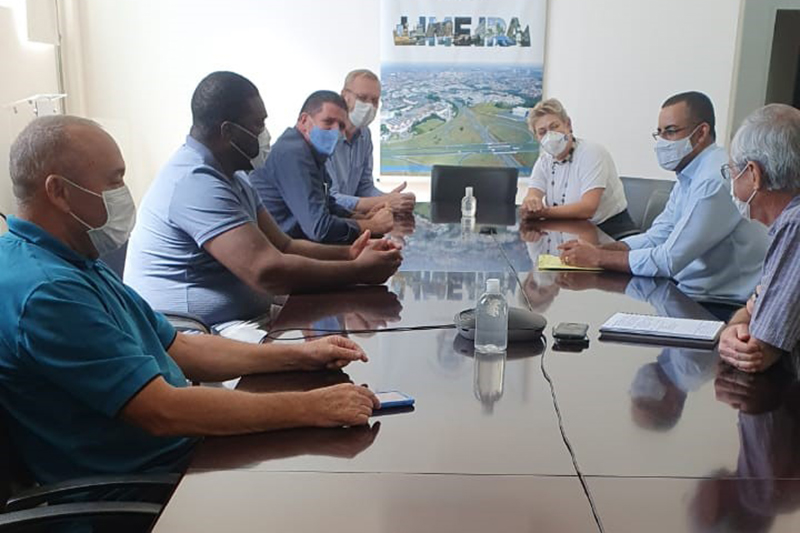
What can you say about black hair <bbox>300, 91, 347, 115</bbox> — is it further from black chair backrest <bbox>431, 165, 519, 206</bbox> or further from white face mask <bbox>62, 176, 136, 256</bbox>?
white face mask <bbox>62, 176, 136, 256</bbox>

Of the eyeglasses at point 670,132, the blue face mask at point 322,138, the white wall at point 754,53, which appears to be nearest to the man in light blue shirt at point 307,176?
the blue face mask at point 322,138

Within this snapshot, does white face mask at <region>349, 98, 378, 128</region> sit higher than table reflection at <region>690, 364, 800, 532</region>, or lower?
higher

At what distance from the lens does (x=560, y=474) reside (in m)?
1.18

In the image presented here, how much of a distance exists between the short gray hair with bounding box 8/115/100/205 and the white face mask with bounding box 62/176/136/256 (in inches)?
1.8

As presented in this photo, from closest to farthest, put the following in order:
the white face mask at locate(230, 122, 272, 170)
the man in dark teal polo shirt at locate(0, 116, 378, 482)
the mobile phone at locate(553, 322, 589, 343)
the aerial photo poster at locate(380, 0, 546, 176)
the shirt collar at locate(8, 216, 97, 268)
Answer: the man in dark teal polo shirt at locate(0, 116, 378, 482), the shirt collar at locate(8, 216, 97, 268), the mobile phone at locate(553, 322, 589, 343), the white face mask at locate(230, 122, 272, 170), the aerial photo poster at locate(380, 0, 546, 176)

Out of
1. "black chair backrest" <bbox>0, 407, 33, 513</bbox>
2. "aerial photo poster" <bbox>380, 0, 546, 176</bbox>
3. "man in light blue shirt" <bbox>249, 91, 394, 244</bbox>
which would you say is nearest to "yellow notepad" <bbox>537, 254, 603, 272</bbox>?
"man in light blue shirt" <bbox>249, 91, 394, 244</bbox>

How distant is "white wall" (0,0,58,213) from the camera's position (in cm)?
385

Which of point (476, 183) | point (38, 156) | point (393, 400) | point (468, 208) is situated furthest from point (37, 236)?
point (476, 183)

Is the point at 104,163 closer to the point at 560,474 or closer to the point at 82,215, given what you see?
the point at 82,215

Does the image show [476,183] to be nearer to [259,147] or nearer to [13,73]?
[259,147]

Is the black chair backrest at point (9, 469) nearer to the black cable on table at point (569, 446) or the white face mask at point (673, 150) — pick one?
the black cable on table at point (569, 446)

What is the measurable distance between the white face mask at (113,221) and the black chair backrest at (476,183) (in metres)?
3.21

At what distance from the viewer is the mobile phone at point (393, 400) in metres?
1.43

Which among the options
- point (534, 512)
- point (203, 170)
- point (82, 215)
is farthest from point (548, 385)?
point (203, 170)
